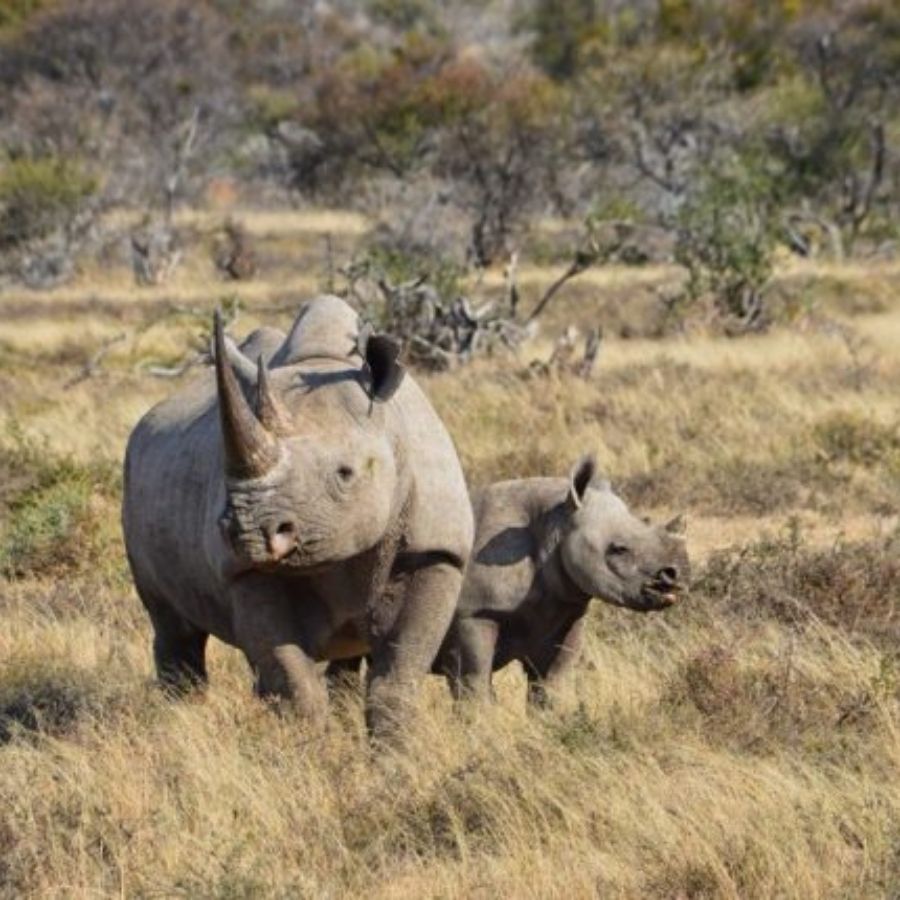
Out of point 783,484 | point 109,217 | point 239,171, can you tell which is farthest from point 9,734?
point 239,171

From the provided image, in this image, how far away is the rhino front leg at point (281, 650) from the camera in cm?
664

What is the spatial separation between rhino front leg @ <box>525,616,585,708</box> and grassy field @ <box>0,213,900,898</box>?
0.34 feet

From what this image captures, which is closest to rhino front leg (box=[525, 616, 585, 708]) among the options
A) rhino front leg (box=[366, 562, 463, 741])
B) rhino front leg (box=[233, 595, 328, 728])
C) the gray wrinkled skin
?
the gray wrinkled skin

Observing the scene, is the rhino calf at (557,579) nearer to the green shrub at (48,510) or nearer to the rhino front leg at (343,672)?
the rhino front leg at (343,672)

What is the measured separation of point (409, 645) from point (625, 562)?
1.32 meters

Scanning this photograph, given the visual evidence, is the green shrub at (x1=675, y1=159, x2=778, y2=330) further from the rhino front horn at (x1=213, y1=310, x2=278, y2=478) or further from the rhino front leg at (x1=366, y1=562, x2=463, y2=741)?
the rhino front horn at (x1=213, y1=310, x2=278, y2=478)

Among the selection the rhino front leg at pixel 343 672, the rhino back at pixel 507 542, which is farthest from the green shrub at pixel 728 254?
the rhino front leg at pixel 343 672

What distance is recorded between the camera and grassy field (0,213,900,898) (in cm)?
569

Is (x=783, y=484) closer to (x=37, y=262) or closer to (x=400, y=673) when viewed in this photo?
(x=400, y=673)

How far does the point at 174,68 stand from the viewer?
46.6m

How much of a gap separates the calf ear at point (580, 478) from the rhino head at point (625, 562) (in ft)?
0.34

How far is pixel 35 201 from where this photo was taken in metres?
31.1

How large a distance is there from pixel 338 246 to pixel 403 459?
84.9 ft

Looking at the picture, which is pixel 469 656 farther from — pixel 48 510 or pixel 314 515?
pixel 48 510
